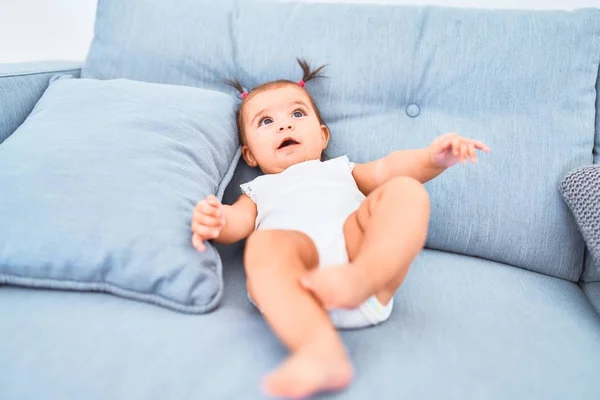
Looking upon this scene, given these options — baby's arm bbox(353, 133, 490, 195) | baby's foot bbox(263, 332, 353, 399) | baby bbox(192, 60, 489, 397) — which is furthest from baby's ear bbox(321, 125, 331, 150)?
baby's foot bbox(263, 332, 353, 399)

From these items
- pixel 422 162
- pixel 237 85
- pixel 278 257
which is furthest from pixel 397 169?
pixel 237 85

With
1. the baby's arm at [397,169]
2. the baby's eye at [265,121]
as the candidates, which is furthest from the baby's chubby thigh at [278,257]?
the baby's eye at [265,121]

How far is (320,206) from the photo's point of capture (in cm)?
98

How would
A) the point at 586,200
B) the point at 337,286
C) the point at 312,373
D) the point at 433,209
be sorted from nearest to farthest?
the point at 312,373, the point at 337,286, the point at 586,200, the point at 433,209

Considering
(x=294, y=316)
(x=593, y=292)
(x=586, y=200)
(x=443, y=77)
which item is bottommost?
(x=593, y=292)

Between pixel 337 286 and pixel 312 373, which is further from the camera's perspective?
pixel 337 286

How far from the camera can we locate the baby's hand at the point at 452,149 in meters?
0.87

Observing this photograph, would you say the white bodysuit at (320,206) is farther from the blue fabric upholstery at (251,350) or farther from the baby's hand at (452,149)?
the baby's hand at (452,149)

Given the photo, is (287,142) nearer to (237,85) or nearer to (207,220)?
(237,85)

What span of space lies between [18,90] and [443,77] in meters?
1.04

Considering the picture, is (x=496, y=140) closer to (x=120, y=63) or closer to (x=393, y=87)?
(x=393, y=87)

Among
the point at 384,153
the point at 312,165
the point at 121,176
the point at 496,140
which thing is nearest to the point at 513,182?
the point at 496,140

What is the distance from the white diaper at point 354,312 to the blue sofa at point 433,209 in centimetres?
→ 2

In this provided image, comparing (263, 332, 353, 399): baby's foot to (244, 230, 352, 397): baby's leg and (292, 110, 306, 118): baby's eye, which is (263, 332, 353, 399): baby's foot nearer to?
(244, 230, 352, 397): baby's leg
